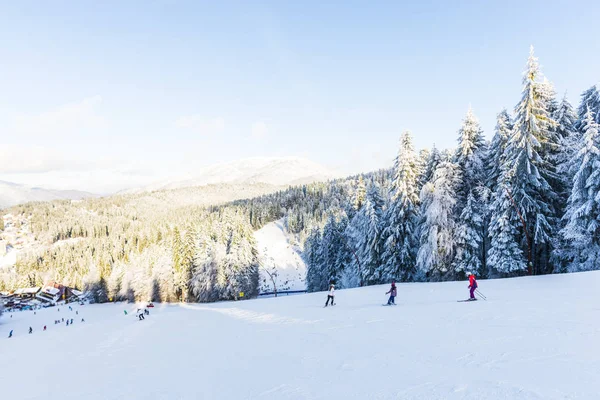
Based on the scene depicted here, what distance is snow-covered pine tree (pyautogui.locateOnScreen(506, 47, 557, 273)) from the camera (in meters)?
25.8

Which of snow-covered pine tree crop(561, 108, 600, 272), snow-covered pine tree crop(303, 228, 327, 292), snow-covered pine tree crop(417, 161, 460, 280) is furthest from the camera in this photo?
snow-covered pine tree crop(303, 228, 327, 292)

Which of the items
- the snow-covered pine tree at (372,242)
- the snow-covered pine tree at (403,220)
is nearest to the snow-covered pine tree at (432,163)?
the snow-covered pine tree at (403,220)

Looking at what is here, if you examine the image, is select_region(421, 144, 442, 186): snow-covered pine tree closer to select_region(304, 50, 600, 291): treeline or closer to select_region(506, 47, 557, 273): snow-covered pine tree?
select_region(304, 50, 600, 291): treeline

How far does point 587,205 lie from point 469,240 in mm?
9093

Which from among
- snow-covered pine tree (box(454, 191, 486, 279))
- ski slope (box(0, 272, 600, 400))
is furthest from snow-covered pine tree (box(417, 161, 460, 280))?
ski slope (box(0, 272, 600, 400))

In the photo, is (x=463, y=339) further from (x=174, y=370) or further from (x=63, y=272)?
(x=63, y=272)

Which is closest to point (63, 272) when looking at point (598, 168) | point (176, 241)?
point (176, 241)

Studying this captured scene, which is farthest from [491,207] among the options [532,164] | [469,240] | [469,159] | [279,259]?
[279,259]

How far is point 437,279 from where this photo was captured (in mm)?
31031

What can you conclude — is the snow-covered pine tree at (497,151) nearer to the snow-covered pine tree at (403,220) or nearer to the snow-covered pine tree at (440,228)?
the snow-covered pine tree at (440,228)

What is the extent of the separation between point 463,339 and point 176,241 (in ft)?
216

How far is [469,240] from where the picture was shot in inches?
1164

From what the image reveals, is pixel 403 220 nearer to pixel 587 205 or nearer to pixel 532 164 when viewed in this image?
pixel 532 164

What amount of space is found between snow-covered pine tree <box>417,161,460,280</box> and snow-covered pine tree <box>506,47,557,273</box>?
5.23m
